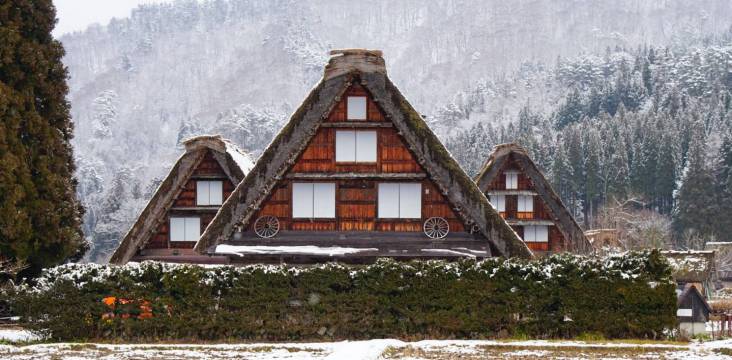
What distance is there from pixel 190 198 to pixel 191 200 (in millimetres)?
99

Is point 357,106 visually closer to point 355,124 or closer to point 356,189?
point 355,124

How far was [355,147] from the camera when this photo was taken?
2866 centimetres

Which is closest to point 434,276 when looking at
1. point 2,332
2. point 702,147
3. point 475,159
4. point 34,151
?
point 2,332

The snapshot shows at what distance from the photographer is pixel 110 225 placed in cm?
12662

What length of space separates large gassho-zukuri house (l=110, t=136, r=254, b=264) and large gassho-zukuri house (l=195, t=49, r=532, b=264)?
948cm

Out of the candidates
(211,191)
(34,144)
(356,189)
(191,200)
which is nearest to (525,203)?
(211,191)

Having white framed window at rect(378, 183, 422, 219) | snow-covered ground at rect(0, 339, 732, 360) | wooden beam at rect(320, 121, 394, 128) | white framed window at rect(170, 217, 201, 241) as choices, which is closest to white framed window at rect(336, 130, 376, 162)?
wooden beam at rect(320, 121, 394, 128)

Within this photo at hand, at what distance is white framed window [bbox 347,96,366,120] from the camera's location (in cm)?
2888

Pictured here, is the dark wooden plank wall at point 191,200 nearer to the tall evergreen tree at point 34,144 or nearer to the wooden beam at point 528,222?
the tall evergreen tree at point 34,144

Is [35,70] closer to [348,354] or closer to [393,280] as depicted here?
[393,280]

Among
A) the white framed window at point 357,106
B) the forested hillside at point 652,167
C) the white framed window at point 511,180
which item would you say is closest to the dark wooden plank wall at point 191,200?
the white framed window at point 357,106

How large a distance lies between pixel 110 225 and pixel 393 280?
110 m

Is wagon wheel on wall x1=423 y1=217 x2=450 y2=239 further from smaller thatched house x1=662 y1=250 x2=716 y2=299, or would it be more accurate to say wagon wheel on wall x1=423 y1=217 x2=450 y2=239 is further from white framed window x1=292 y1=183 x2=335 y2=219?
smaller thatched house x1=662 y1=250 x2=716 y2=299

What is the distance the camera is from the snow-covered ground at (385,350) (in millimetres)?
19031
